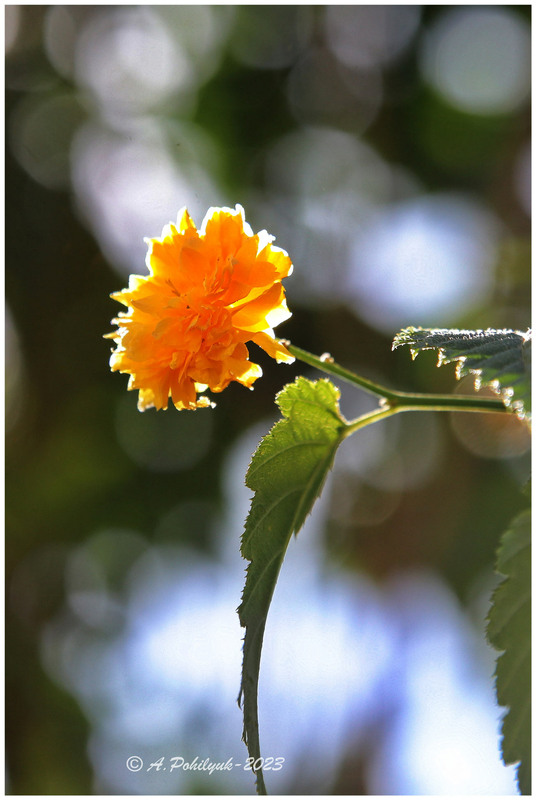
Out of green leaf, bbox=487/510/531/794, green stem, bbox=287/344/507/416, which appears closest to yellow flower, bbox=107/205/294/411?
green stem, bbox=287/344/507/416

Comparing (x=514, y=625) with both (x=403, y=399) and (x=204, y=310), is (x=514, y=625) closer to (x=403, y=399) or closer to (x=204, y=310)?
(x=403, y=399)

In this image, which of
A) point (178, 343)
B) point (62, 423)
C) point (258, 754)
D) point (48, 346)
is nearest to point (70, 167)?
point (48, 346)

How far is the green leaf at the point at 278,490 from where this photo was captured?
0.66m

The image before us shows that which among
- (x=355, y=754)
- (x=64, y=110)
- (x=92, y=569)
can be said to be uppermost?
(x=64, y=110)

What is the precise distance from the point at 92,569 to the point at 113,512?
0.83ft

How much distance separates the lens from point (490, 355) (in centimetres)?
60

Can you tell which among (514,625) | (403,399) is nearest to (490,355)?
(403,399)

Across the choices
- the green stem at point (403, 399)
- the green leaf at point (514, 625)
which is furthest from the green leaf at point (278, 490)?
the green leaf at point (514, 625)

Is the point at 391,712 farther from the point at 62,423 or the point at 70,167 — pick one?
the point at 70,167

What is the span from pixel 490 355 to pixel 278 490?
24 cm

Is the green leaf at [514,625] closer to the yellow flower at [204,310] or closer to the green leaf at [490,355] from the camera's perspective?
Answer: the green leaf at [490,355]

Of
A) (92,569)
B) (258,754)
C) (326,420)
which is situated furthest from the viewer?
(92,569)

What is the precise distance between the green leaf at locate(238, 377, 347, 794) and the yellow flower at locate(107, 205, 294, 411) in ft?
0.20

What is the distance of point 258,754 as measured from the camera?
642 mm
